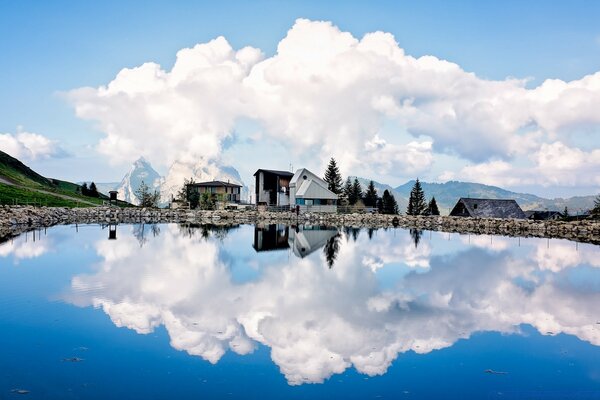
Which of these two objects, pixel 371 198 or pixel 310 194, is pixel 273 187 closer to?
pixel 310 194

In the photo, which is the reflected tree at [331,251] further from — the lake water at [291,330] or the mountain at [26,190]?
the mountain at [26,190]

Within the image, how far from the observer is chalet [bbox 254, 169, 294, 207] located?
89938 millimetres

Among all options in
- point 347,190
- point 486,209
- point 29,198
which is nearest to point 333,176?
point 347,190

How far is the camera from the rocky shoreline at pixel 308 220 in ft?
204

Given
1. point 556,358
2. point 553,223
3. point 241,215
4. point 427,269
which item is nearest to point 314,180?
point 241,215

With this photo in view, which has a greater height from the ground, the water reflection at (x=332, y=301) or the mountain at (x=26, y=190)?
the mountain at (x=26, y=190)

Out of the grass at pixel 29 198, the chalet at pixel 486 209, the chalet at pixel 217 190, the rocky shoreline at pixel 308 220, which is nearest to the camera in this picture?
the rocky shoreline at pixel 308 220

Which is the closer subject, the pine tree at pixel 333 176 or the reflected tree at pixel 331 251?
the reflected tree at pixel 331 251

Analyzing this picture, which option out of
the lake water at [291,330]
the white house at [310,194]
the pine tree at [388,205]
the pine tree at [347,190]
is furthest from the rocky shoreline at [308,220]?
the lake water at [291,330]

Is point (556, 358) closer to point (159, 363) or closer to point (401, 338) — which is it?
point (401, 338)

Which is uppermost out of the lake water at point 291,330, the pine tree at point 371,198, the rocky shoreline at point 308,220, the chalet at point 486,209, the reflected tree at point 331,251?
Answer: the pine tree at point 371,198

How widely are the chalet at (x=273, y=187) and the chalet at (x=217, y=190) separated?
7459 mm

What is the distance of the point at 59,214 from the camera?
224 ft

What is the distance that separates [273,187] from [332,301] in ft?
244
